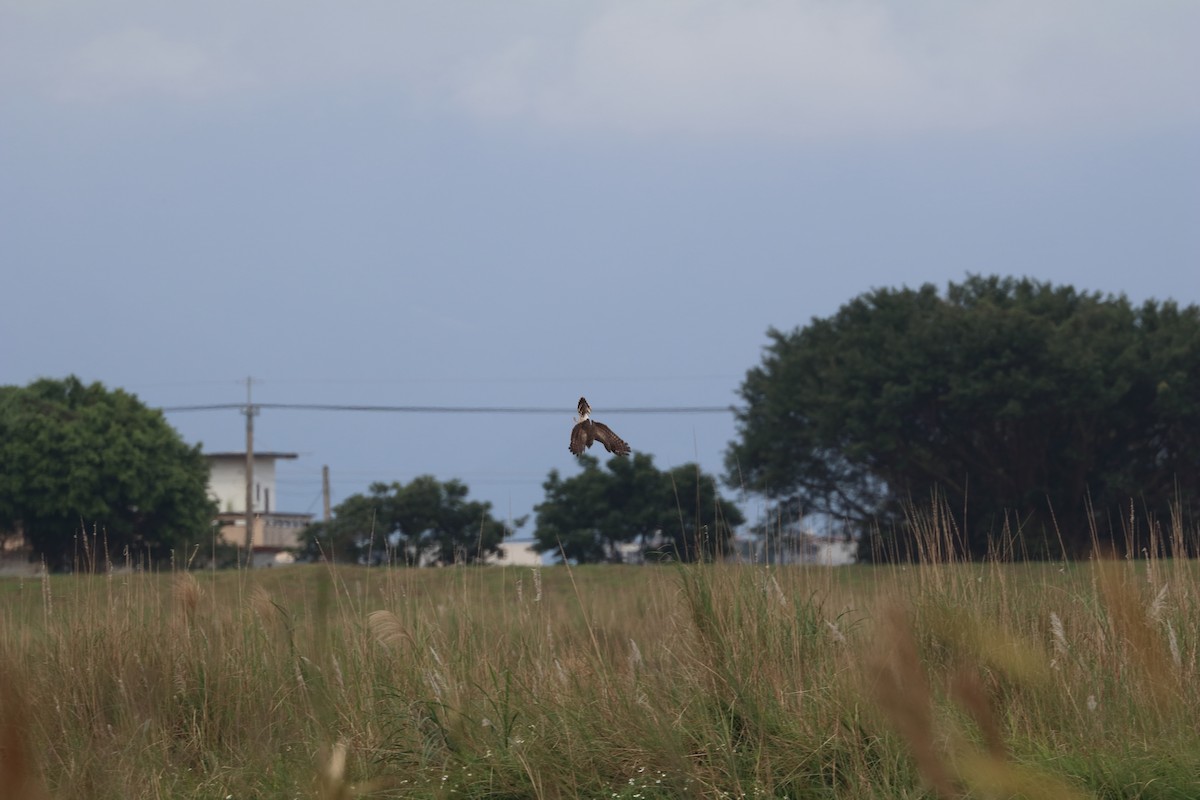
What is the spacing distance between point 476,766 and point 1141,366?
2663cm

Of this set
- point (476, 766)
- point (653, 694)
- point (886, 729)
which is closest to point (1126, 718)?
point (886, 729)

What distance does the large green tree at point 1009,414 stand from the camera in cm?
2798

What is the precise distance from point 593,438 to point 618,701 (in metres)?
3.90

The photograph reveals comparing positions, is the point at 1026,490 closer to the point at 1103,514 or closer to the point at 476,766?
the point at 1103,514

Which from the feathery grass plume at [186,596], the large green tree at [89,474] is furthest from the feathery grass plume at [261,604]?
the large green tree at [89,474]

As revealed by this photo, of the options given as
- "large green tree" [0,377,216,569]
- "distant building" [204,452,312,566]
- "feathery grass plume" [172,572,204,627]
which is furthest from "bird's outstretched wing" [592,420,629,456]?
"distant building" [204,452,312,566]

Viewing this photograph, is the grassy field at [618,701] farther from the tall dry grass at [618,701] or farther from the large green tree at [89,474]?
the large green tree at [89,474]

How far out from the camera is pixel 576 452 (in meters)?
1.40

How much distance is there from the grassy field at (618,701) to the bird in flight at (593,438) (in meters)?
2.27

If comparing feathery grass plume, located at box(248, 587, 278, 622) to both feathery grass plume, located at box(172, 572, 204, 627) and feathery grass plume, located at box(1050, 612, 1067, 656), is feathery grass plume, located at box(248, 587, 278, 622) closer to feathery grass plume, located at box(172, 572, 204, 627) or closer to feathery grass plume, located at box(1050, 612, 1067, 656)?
feathery grass plume, located at box(172, 572, 204, 627)

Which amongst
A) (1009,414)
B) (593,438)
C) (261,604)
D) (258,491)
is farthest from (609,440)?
(258,491)

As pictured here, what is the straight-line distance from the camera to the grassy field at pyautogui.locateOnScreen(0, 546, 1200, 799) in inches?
176

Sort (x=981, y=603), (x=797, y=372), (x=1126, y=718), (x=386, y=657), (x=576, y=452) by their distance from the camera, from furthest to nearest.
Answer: (x=797, y=372) → (x=981, y=603) → (x=386, y=657) → (x=1126, y=718) → (x=576, y=452)

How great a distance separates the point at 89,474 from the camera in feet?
112
